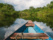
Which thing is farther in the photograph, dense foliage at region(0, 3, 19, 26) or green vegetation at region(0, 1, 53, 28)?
green vegetation at region(0, 1, 53, 28)

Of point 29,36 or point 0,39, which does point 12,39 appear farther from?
point 0,39

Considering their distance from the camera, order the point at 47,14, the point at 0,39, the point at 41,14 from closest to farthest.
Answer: the point at 0,39, the point at 47,14, the point at 41,14

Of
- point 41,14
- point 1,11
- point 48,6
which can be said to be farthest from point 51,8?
point 1,11

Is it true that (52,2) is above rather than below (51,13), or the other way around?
above

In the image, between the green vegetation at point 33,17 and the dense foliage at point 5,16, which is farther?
the green vegetation at point 33,17

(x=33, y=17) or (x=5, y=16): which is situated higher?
(x=5, y=16)

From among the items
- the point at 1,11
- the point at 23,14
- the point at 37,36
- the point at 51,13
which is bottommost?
the point at 37,36

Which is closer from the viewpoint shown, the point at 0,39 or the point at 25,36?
the point at 25,36

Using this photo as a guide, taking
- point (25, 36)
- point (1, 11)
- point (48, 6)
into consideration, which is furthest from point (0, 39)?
point (48, 6)

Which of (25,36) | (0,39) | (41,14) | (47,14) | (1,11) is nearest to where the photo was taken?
(25,36)

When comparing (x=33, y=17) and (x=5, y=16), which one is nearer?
(x=5, y=16)

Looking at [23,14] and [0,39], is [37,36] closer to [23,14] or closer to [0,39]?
[0,39]

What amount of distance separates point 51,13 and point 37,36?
44279 mm

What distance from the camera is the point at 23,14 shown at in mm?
73500
